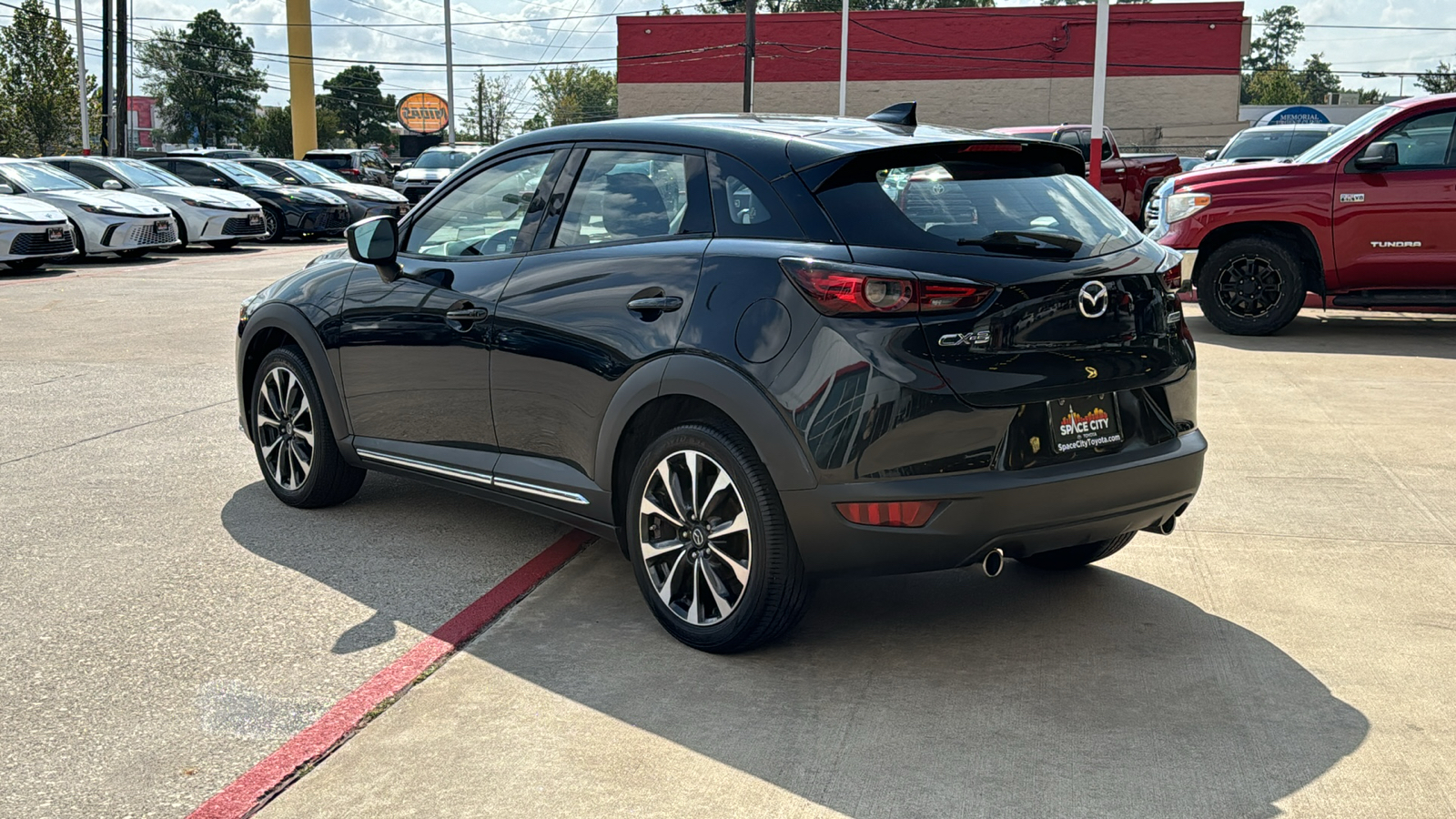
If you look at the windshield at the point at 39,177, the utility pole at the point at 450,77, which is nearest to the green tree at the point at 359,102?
the utility pole at the point at 450,77

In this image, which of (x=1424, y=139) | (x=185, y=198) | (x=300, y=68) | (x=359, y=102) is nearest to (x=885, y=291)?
(x=1424, y=139)

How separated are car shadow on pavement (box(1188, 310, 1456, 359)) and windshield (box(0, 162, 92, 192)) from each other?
1583 centimetres

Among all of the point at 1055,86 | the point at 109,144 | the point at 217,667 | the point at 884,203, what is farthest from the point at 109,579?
the point at 1055,86

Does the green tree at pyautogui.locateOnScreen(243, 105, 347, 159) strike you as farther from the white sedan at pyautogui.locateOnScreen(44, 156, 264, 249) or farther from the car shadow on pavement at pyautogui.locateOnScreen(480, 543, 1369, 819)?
the car shadow on pavement at pyautogui.locateOnScreen(480, 543, 1369, 819)

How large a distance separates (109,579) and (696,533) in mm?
2263

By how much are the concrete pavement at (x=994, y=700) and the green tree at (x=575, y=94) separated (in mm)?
101042

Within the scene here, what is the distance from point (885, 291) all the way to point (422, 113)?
209 ft

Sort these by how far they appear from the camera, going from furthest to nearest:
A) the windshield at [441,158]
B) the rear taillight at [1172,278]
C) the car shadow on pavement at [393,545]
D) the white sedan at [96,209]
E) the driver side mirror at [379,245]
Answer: the windshield at [441,158]
the white sedan at [96,209]
the driver side mirror at [379,245]
the car shadow on pavement at [393,545]
the rear taillight at [1172,278]

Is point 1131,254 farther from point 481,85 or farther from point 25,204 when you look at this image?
point 481,85

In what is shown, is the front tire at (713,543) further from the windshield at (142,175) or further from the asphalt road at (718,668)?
the windshield at (142,175)

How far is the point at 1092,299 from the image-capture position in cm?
412

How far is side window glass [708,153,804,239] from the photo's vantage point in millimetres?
4160

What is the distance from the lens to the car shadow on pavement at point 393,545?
475cm

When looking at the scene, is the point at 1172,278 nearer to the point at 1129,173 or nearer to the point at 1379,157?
the point at 1379,157
